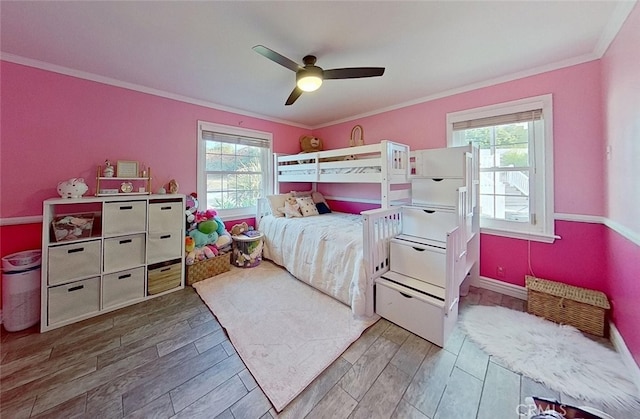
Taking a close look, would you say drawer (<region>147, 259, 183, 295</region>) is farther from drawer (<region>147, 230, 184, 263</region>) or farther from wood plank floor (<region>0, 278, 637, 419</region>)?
wood plank floor (<region>0, 278, 637, 419</region>)

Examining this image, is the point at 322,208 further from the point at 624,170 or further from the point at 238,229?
the point at 624,170

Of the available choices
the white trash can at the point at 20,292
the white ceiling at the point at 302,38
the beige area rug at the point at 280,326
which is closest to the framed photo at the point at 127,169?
the white ceiling at the point at 302,38

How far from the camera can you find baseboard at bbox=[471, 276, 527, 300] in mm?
2475

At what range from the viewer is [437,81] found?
2617 mm

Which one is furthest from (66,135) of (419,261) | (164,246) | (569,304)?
(569,304)

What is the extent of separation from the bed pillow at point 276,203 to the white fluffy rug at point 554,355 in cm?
267

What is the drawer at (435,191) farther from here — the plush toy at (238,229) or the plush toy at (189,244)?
the plush toy at (189,244)

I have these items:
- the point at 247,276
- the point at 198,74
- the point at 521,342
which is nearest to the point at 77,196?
the point at 198,74

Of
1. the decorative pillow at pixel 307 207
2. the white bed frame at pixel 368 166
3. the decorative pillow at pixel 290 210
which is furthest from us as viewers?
the decorative pillow at pixel 307 207

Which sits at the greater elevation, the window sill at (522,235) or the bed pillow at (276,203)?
the bed pillow at (276,203)

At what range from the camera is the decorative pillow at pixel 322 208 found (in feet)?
13.2

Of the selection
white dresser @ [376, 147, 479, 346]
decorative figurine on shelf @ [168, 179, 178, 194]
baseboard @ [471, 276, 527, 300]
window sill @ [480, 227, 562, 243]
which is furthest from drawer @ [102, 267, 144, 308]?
window sill @ [480, 227, 562, 243]

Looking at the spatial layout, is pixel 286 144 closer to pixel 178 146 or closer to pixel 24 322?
pixel 178 146

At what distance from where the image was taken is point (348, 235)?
251 cm
